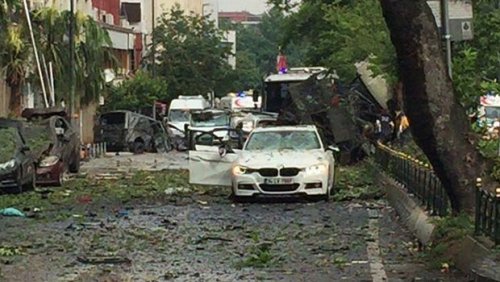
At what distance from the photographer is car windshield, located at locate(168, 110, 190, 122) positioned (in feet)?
215

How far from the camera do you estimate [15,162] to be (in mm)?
26812

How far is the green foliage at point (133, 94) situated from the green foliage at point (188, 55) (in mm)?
15744

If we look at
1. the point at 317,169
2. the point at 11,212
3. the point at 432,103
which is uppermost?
the point at 432,103

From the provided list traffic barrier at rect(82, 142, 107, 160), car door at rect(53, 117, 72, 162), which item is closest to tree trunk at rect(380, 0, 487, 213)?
car door at rect(53, 117, 72, 162)

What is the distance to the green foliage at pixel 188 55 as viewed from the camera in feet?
300

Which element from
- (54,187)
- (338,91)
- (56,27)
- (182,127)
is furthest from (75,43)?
(54,187)

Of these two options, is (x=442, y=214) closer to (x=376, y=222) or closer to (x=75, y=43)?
(x=376, y=222)

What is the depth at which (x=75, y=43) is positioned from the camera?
175 feet

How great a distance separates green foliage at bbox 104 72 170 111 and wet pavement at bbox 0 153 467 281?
163 ft

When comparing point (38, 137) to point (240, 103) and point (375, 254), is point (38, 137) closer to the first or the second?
point (375, 254)

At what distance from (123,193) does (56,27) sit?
87.6 feet

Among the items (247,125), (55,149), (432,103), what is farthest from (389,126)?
(432,103)

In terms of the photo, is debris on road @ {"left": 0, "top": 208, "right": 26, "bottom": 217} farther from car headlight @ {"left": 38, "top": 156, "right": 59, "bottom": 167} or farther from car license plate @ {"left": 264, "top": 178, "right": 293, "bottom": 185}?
car headlight @ {"left": 38, "top": 156, "right": 59, "bottom": 167}

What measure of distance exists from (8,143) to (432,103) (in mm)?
15096
